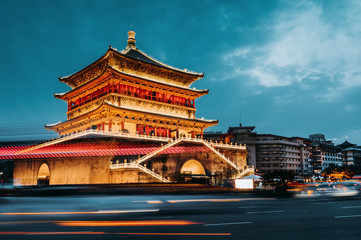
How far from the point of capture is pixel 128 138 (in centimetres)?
3553

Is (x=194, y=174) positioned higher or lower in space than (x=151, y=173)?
lower

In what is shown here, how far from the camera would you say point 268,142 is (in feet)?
231

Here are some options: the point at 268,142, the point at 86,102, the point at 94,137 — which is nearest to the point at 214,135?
the point at 268,142

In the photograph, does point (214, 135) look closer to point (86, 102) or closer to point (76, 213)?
point (86, 102)

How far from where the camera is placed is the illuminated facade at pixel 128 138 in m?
32.2

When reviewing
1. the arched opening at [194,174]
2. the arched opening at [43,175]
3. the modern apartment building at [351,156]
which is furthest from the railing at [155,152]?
the modern apartment building at [351,156]

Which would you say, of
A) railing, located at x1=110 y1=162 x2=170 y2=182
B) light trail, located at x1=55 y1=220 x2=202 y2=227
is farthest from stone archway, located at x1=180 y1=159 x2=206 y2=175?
light trail, located at x1=55 y1=220 x2=202 y2=227

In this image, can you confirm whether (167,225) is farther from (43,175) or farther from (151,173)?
(43,175)

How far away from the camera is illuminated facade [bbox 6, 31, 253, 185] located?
106ft

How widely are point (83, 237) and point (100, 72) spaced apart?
39236 mm

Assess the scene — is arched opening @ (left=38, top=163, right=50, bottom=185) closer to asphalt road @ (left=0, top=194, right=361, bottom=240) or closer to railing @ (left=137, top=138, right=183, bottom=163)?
railing @ (left=137, top=138, right=183, bottom=163)

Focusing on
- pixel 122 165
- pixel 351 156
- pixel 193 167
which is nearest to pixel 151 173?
pixel 122 165

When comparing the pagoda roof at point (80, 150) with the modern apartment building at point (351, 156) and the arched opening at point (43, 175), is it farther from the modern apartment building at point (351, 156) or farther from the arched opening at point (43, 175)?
the modern apartment building at point (351, 156)

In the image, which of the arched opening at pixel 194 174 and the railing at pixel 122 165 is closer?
the railing at pixel 122 165
